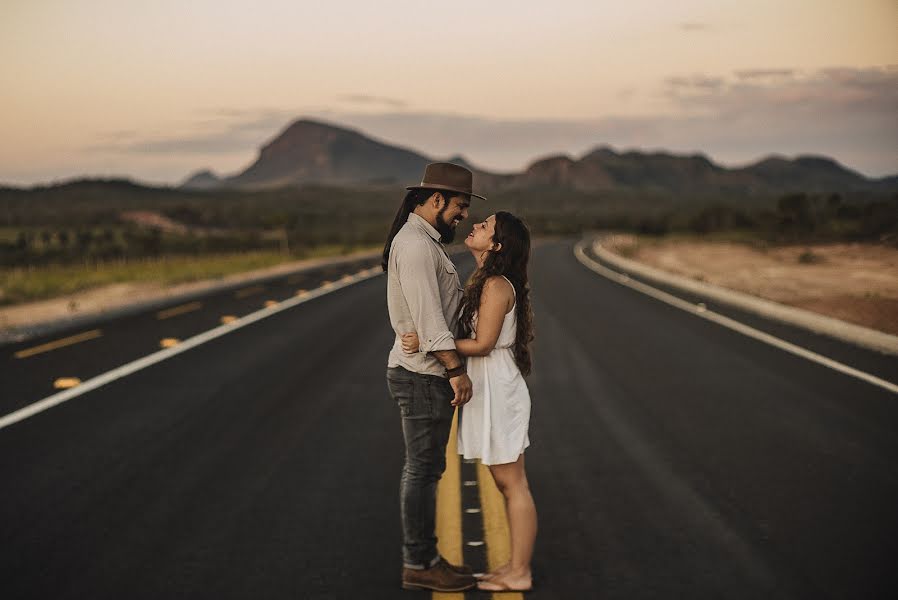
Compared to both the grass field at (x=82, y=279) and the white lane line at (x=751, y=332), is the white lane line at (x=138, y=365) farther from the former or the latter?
the white lane line at (x=751, y=332)

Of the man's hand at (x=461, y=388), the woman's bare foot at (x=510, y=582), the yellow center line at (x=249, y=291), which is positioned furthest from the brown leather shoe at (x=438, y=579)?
the yellow center line at (x=249, y=291)

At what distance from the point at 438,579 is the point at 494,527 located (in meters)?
1.02

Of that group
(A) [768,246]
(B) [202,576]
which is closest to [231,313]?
(B) [202,576]

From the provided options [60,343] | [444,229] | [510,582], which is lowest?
[60,343]

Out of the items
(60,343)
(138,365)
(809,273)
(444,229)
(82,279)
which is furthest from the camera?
(809,273)

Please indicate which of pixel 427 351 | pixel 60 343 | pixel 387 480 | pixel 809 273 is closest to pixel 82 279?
pixel 60 343

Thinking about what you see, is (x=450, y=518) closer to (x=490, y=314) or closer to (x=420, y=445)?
(x=420, y=445)

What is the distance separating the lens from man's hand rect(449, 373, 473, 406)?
428 cm

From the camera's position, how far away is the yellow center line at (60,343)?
1318 centimetres

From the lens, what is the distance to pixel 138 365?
11656 millimetres

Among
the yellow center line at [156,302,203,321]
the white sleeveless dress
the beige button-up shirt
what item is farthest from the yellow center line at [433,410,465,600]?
the yellow center line at [156,302,203,321]

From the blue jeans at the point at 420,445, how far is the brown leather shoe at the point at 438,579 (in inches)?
1.4

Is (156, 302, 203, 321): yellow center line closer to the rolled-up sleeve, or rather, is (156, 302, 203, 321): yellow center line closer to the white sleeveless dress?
the white sleeveless dress

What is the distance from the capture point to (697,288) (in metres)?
22.5
